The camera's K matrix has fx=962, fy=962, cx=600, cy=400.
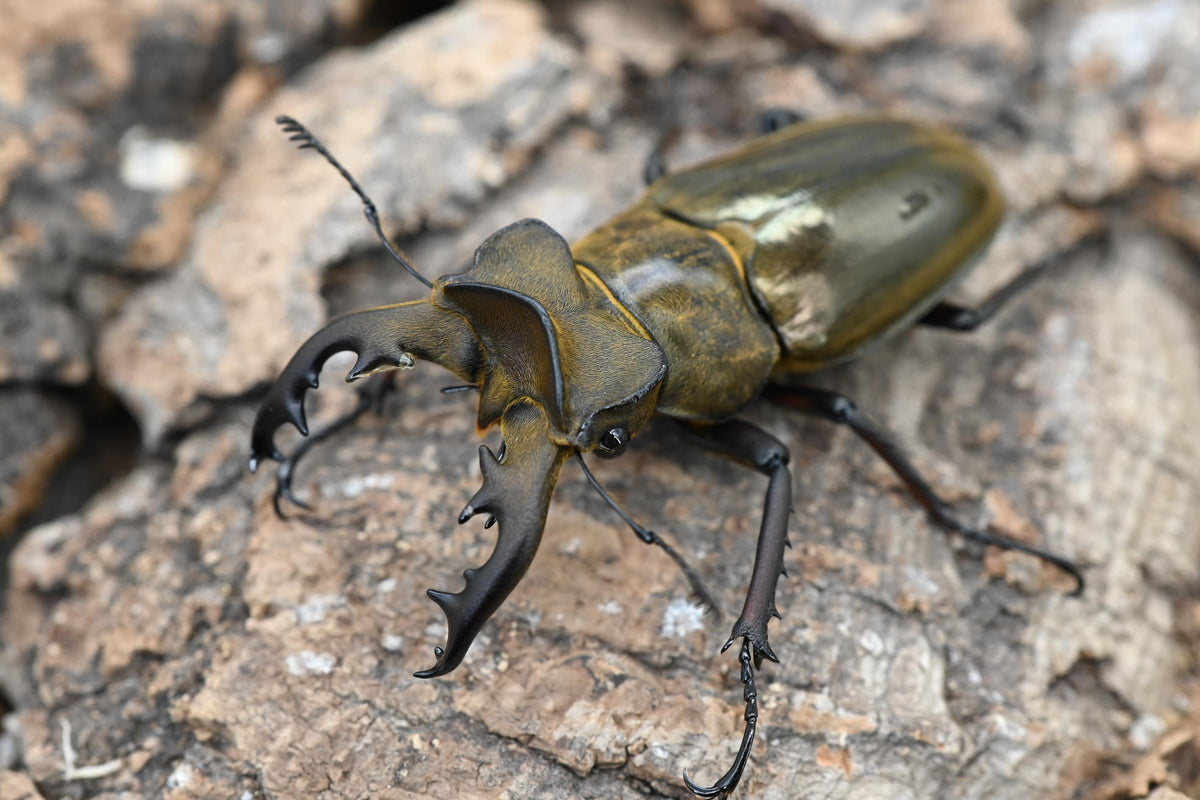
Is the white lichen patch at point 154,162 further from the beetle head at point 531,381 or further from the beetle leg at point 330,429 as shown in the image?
the beetle head at point 531,381

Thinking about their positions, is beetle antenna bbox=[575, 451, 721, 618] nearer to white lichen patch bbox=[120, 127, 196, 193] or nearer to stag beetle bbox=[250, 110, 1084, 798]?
stag beetle bbox=[250, 110, 1084, 798]

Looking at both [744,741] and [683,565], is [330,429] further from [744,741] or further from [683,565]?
[744,741]

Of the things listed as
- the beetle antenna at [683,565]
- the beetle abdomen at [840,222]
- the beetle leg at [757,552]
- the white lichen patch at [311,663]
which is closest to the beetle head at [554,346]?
the beetle antenna at [683,565]

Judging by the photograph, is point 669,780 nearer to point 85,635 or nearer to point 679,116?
point 85,635

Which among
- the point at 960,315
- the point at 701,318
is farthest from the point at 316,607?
the point at 960,315

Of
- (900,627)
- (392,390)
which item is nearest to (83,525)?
(392,390)
